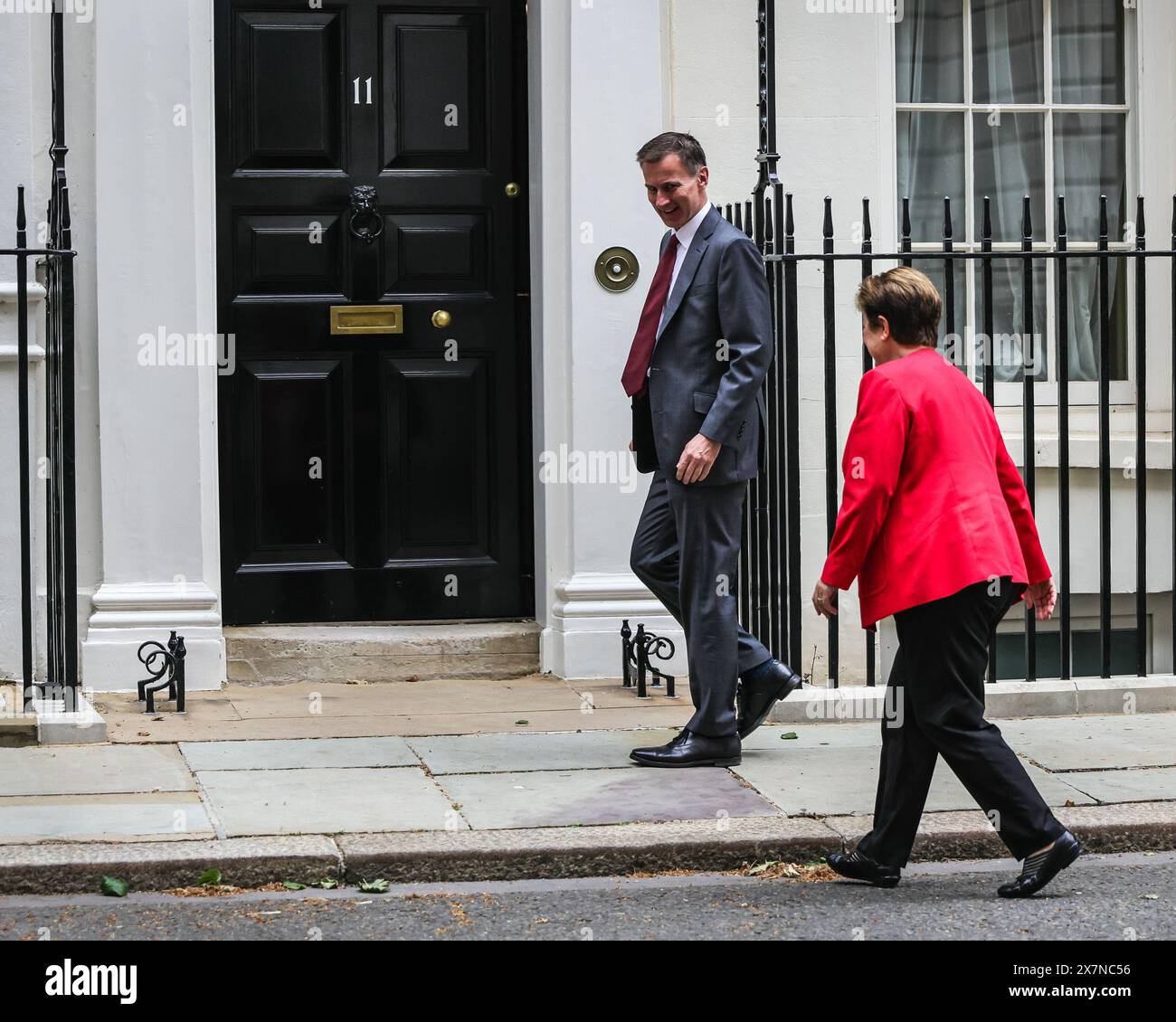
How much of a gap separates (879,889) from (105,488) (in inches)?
149

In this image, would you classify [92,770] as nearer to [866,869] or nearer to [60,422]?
[60,422]

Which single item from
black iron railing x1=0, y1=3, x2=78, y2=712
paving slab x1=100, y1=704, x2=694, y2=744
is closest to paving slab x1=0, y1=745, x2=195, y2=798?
paving slab x1=100, y1=704, x2=694, y2=744

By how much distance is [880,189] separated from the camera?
25.4 feet

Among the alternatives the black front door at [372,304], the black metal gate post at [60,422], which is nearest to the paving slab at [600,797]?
the black metal gate post at [60,422]

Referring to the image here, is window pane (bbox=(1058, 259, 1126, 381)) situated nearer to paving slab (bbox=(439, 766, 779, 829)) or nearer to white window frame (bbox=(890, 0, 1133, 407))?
white window frame (bbox=(890, 0, 1133, 407))

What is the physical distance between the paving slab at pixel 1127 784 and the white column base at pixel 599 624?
2.16 m

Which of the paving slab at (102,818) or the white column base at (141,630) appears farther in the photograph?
the white column base at (141,630)

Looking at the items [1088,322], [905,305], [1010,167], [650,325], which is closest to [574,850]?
[905,305]

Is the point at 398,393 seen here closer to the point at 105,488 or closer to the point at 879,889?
the point at 105,488

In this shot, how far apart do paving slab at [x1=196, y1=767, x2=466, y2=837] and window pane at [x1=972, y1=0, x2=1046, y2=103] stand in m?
4.39

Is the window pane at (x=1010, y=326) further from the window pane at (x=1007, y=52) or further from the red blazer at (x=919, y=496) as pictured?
the red blazer at (x=919, y=496)

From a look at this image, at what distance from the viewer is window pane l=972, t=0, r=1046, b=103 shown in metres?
8.04

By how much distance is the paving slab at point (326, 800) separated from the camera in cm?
501

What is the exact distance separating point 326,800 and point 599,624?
2.29m
